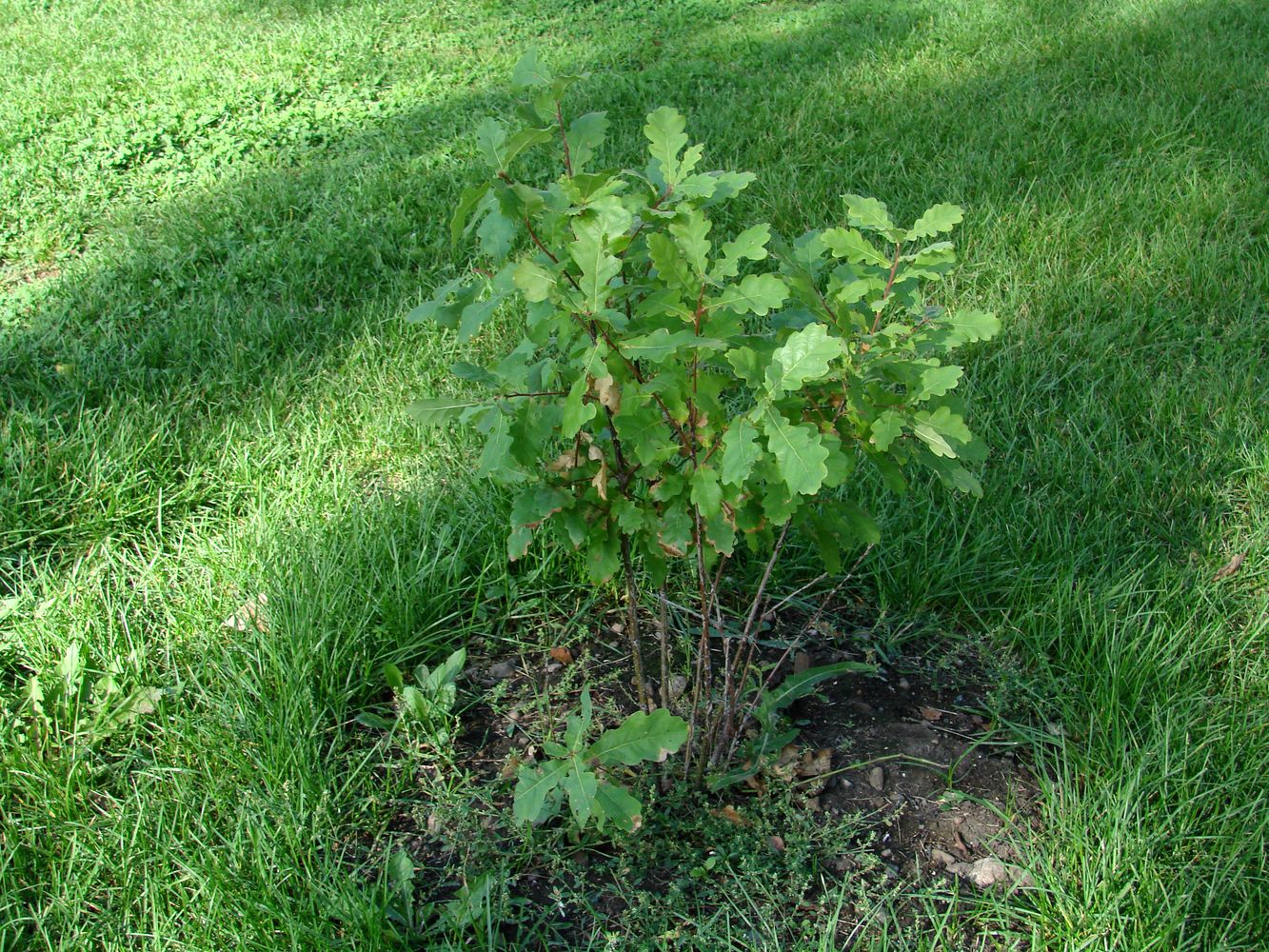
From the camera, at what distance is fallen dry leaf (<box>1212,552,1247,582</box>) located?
2.64m

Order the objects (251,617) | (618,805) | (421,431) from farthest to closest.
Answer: (421,431) → (251,617) → (618,805)

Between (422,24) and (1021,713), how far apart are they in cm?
588

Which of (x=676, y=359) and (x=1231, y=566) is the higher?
(x=676, y=359)

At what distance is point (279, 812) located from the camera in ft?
6.73

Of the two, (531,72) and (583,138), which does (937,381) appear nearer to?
(583,138)

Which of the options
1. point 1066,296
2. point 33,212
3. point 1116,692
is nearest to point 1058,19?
point 1066,296

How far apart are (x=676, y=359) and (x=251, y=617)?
1.38 m

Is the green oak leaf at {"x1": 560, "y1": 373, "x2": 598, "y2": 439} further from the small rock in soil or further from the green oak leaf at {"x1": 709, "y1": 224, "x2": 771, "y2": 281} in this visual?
the small rock in soil

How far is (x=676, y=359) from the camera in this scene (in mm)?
1661

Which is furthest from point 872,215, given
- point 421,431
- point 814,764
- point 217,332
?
point 217,332

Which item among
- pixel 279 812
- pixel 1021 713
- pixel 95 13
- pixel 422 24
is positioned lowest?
pixel 1021 713

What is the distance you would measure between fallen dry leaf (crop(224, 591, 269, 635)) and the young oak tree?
0.90 m

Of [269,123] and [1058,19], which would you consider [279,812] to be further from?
[1058,19]

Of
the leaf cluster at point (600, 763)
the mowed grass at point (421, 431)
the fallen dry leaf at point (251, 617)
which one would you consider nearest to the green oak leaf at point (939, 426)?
the leaf cluster at point (600, 763)
